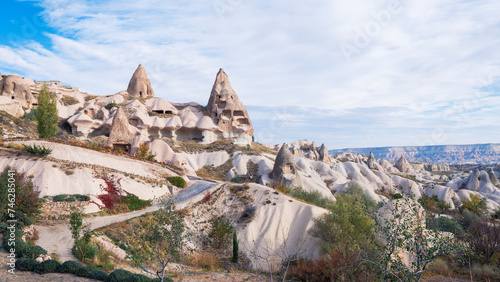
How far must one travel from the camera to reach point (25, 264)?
935cm

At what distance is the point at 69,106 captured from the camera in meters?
54.2

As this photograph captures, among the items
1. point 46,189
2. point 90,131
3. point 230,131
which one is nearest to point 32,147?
point 46,189

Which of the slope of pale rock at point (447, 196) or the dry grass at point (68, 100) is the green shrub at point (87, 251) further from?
the dry grass at point (68, 100)

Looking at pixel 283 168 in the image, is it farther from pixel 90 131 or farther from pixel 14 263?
pixel 90 131

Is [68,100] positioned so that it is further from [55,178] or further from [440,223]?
[440,223]

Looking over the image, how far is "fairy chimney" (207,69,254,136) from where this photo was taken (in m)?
56.5

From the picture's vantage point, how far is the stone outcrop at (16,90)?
46188 mm

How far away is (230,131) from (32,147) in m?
37.0

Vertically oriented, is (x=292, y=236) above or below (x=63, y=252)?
below

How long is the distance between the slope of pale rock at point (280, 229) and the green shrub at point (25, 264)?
11.3 meters

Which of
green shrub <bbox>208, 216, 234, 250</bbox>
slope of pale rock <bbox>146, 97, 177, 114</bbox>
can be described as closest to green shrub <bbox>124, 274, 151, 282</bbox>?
green shrub <bbox>208, 216, 234, 250</bbox>

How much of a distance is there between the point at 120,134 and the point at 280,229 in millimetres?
27467

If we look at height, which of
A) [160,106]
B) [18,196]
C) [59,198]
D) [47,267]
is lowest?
[47,267]

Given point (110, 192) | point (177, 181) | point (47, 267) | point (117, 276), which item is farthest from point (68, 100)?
point (117, 276)
